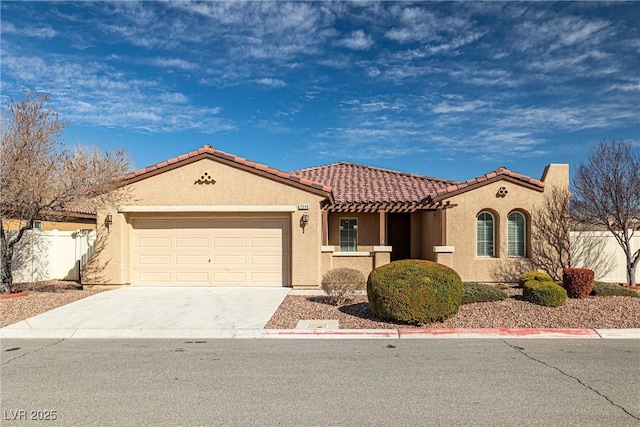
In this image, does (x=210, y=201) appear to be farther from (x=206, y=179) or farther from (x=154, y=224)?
(x=154, y=224)

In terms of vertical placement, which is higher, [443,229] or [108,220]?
[108,220]

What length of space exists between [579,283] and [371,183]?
9715 mm

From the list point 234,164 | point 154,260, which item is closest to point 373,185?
point 234,164

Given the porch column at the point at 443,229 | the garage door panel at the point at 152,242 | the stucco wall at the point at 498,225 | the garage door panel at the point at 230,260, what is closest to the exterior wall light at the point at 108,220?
the garage door panel at the point at 152,242

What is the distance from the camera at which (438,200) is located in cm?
1505

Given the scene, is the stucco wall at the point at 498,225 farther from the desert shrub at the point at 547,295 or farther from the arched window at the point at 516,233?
the desert shrub at the point at 547,295

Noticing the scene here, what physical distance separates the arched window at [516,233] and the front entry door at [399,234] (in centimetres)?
403

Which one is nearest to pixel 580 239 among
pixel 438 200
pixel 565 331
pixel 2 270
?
pixel 438 200

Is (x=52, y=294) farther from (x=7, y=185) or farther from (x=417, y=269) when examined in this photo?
(x=417, y=269)

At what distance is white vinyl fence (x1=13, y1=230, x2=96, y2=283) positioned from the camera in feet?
51.5

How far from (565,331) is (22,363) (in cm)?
970

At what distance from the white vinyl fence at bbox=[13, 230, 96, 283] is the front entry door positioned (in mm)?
11196

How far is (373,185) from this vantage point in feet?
62.6

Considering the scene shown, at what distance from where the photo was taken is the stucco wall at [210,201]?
14.0m
